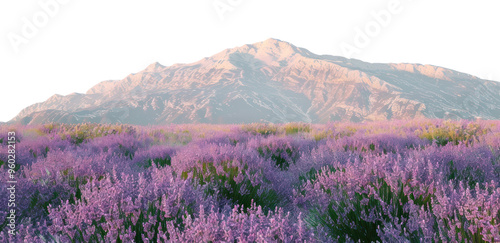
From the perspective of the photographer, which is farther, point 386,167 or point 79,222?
point 386,167

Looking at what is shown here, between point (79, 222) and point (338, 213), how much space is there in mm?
1758

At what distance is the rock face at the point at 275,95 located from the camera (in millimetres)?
114438

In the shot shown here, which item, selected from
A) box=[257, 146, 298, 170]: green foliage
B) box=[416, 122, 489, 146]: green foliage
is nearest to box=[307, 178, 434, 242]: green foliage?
box=[257, 146, 298, 170]: green foliage

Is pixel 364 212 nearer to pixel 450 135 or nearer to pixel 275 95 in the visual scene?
pixel 450 135

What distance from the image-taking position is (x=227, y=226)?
143 cm

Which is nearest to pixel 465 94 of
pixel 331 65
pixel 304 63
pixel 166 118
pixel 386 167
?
pixel 331 65

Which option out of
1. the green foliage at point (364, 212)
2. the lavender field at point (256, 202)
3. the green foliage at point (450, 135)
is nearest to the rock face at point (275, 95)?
the green foliage at point (450, 135)

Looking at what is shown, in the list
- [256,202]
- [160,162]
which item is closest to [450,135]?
[256,202]

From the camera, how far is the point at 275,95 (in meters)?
153

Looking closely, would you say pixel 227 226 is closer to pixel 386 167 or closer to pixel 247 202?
pixel 247 202

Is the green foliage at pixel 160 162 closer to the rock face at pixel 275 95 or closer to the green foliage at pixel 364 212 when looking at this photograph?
the green foliage at pixel 364 212

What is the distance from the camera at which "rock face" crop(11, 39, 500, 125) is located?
375ft

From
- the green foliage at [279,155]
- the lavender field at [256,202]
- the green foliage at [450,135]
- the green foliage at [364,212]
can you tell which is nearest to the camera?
the lavender field at [256,202]

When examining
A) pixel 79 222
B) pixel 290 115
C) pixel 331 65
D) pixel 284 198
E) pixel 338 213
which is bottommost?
A: pixel 290 115
